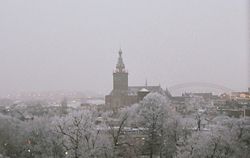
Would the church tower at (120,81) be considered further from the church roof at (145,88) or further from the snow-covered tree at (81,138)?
the snow-covered tree at (81,138)

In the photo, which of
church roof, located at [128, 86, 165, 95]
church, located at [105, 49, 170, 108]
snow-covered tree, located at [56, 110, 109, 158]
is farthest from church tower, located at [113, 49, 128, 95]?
snow-covered tree, located at [56, 110, 109, 158]

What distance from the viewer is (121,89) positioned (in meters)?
53.3

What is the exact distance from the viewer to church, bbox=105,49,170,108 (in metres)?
50.1

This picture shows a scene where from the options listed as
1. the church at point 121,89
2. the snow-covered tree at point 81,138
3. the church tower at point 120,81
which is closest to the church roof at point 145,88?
the church at point 121,89

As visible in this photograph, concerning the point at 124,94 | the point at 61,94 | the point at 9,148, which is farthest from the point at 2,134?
the point at 61,94

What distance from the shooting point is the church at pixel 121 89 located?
164 ft

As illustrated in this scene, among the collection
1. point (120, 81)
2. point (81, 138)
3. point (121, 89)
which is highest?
point (120, 81)

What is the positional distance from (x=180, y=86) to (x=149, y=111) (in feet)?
106

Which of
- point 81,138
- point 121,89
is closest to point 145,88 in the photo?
point 121,89

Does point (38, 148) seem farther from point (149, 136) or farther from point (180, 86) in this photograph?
point (180, 86)

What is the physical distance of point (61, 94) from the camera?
6919 cm

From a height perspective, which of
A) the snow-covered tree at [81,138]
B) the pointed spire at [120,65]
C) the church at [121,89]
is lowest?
the snow-covered tree at [81,138]

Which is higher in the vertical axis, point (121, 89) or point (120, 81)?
point (120, 81)

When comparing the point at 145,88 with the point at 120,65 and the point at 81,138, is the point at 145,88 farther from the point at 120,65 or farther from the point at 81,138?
the point at 81,138
